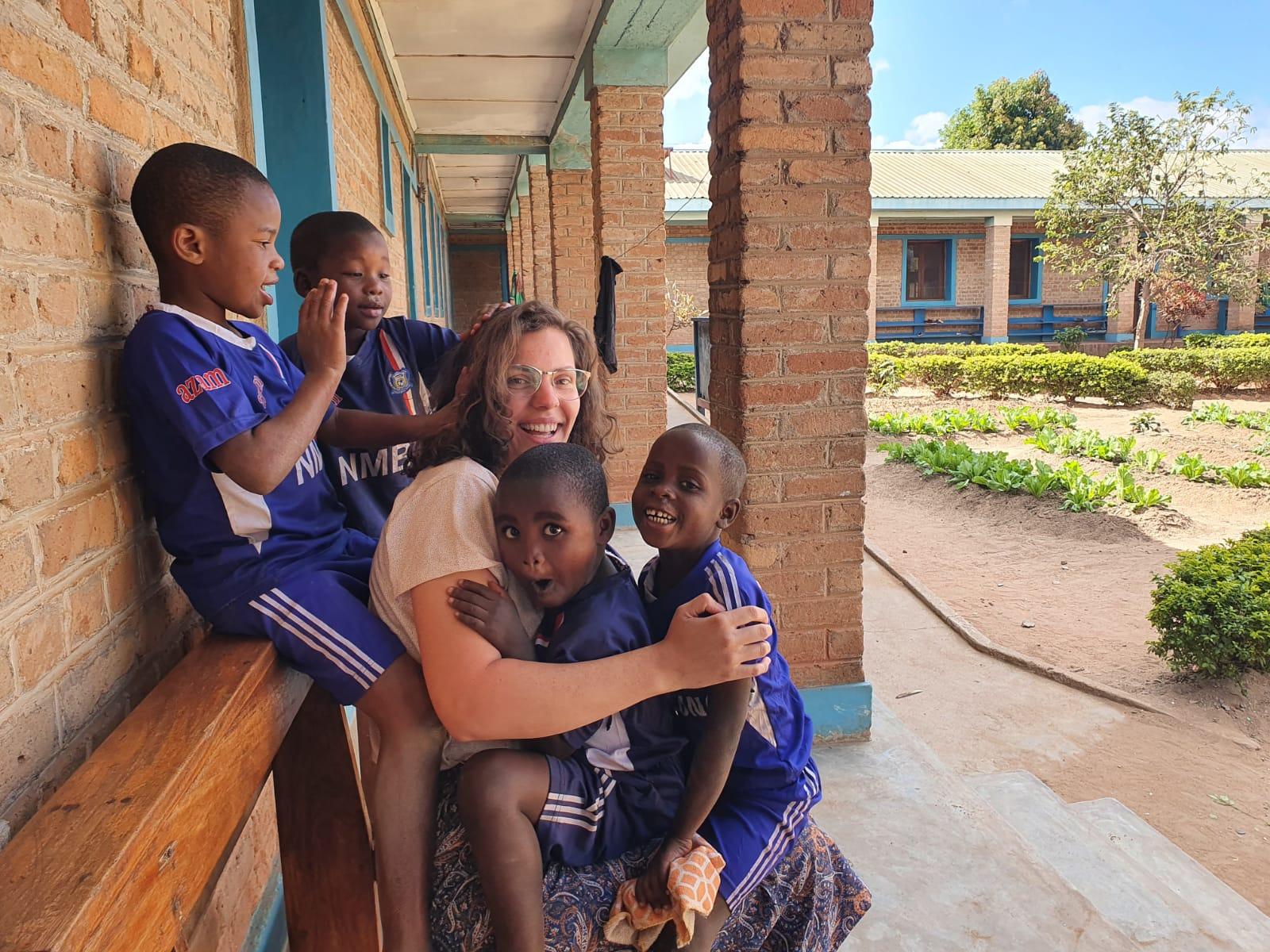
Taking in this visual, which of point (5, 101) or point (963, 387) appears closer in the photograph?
point (5, 101)

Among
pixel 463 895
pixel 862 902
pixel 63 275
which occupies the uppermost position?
pixel 63 275

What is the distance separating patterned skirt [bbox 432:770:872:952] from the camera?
1.53 metres

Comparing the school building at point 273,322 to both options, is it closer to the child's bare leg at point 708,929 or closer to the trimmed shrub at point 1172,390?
the child's bare leg at point 708,929

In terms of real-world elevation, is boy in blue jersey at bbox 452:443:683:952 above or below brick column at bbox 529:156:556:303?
below

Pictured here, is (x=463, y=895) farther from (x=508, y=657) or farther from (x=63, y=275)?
(x=63, y=275)

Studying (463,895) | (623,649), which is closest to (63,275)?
(623,649)

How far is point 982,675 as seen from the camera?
5.27 metres

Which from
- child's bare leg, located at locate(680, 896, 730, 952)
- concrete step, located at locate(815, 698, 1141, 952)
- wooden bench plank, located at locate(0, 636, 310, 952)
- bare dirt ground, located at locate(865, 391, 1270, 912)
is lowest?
bare dirt ground, located at locate(865, 391, 1270, 912)

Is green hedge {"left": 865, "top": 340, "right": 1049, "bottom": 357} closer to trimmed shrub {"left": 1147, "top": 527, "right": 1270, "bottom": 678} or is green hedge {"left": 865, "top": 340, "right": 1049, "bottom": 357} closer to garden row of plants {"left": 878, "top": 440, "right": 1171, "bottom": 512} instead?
garden row of plants {"left": 878, "top": 440, "right": 1171, "bottom": 512}

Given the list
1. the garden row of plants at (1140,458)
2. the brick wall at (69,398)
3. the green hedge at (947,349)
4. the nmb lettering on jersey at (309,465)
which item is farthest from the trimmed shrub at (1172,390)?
the brick wall at (69,398)

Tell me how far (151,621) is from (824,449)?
244cm

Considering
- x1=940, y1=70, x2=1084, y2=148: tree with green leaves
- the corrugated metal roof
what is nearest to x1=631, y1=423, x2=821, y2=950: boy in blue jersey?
the corrugated metal roof

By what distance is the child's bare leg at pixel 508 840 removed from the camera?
57.1 inches

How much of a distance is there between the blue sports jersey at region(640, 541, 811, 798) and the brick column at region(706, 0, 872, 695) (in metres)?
1.69
